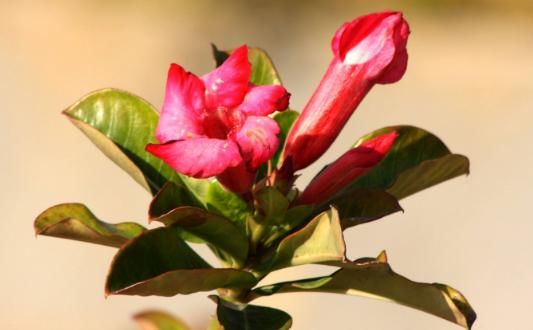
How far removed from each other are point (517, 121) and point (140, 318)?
8.99 feet

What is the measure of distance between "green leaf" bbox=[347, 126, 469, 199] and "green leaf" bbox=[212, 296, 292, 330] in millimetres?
160

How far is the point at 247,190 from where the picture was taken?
0.92 m

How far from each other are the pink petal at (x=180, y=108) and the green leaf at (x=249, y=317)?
0.14 meters

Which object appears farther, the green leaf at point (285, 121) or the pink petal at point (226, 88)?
the green leaf at point (285, 121)

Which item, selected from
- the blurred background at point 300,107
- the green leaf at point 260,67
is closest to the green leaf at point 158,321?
the green leaf at point 260,67

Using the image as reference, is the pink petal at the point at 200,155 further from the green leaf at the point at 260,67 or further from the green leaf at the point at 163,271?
the green leaf at the point at 260,67

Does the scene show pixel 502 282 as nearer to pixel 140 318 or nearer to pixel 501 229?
pixel 501 229

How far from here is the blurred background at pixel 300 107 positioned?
285 cm

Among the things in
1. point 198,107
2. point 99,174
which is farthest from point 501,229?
point 198,107

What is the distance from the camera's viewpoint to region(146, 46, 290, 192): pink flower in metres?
0.84

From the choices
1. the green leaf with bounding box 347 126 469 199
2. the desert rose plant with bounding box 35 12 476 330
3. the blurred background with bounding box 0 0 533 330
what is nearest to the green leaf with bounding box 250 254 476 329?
the desert rose plant with bounding box 35 12 476 330

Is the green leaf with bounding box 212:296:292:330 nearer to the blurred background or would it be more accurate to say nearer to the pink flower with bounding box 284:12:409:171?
the pink flower with bounding box 284:12:409:171

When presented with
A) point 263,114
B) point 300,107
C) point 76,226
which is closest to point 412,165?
point 263,114

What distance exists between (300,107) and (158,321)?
92.4 inches
